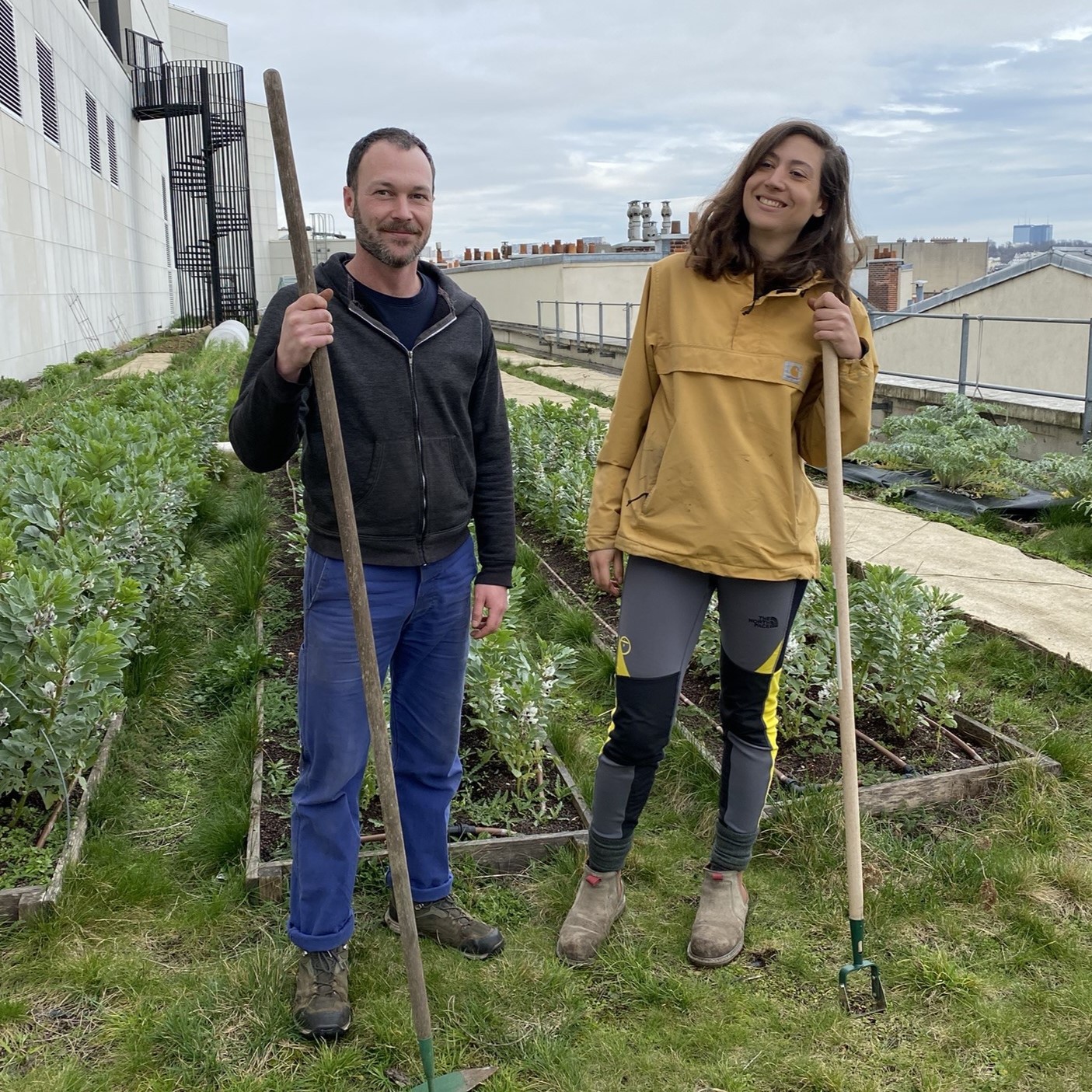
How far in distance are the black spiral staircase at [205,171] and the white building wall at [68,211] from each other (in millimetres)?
1797

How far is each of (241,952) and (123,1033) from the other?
1.24 feet

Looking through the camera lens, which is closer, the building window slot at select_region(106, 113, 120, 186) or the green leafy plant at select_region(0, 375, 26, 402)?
the green leafy plant at select_region(0, 375, 26, 402)

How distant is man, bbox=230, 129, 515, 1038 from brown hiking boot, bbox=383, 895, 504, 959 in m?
0.32

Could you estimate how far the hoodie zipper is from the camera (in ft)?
7.99

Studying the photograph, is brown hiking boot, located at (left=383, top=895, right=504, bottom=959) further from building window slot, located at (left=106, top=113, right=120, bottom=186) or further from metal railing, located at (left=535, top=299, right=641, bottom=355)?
building window slot, located at (left=106, top=113, right=120, bottom=186)

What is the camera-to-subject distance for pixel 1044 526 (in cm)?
738

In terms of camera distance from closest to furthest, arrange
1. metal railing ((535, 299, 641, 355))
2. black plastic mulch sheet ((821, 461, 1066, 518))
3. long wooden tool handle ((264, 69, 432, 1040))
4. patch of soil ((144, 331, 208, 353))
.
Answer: long wooden tool handle ((264, 69, 432, 1040)) < black plastic mulch sheet ((821, 461, 1066, 518)) < patch of soil ((144, 331, 208, 353)) < metal railing ((535, 299, 641, 355))

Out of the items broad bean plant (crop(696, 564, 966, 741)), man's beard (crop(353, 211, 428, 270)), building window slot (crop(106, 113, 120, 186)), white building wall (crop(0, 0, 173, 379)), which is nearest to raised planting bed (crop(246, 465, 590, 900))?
broad bean plant (crop(696, 564, 966, 741))

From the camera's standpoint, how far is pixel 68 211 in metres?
19.2

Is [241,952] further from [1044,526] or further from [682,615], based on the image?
[1044,526]

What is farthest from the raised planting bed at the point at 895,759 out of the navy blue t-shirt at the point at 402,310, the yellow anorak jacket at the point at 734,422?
the navy blue t-shirt at the point at 402,310

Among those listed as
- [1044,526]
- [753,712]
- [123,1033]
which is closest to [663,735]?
[753,712]

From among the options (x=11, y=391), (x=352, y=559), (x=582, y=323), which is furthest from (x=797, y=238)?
(x=582, y=323)

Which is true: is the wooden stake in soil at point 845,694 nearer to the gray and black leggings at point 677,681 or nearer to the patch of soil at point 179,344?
the gray and black leggings at point 677,681
